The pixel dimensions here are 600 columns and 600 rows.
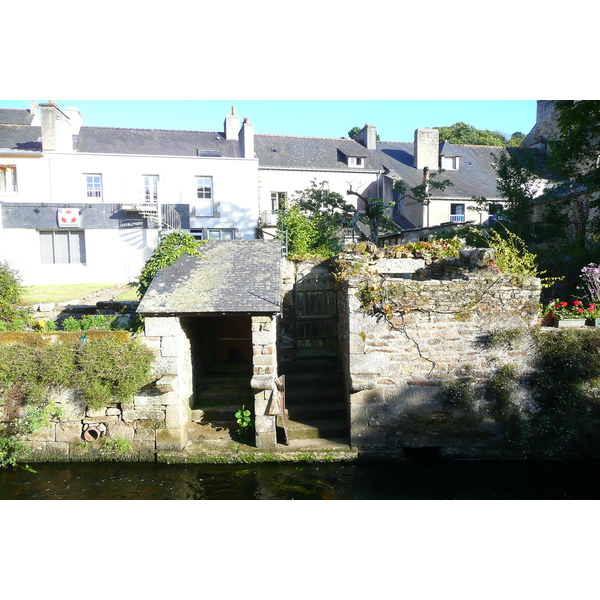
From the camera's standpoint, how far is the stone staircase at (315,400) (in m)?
7.78

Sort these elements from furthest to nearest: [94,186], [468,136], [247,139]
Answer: [468,136]
[247,139]
[94,186]

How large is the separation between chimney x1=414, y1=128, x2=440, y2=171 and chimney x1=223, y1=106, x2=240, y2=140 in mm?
11321

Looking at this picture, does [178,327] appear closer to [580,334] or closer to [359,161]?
[580,334]

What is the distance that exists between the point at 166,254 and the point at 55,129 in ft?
47.1

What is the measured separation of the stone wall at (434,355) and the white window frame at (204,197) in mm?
15041

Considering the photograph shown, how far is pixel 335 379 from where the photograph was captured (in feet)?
29.5

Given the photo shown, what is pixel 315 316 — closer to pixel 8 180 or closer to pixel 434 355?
pixel 434 355

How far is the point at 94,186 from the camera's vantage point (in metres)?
19.8

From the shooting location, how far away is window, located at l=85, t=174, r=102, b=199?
1977cm

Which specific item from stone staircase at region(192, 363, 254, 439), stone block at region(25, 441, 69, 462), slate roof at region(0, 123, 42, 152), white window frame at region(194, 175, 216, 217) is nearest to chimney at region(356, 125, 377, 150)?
white window frame at region(194, 175, 216, 217)

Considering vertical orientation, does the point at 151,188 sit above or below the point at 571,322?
above

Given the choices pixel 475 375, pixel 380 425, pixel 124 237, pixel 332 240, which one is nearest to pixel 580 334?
pixel 475 375

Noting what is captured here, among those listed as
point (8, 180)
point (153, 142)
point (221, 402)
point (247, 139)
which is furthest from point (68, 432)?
point (153, 142)

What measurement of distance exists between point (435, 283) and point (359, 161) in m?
21.0
